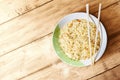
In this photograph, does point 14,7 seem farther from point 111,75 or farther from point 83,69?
point 111,75

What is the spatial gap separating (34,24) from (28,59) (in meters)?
0.20

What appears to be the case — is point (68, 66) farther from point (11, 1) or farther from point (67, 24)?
point (11, 1)

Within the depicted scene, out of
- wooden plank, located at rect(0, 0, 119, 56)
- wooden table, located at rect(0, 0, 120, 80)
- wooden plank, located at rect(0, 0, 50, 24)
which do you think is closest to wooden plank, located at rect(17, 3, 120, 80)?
wooden table, located at rect(0, 0, 120, 80)

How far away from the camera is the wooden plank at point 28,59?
140 cm

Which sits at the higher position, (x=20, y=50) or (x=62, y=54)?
(x=20, y=50)

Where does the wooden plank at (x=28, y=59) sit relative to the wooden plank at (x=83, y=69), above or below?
above

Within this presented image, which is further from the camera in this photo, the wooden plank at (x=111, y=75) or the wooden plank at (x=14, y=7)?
the wooden plank at (x=14, y=7)

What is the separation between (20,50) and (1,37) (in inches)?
5.6

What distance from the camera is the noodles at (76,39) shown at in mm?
1337

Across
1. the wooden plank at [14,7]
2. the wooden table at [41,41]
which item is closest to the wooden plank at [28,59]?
the wooden table at [41,41]

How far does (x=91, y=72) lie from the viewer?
4.40 ft

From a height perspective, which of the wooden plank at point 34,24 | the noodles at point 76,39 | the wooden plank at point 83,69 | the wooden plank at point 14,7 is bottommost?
the wooden plank at point 83,69

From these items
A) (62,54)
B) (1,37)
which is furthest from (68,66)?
(1,37)

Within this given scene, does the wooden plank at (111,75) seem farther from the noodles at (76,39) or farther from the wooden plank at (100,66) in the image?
the noodles at (76,39)
